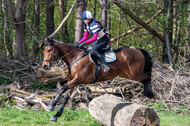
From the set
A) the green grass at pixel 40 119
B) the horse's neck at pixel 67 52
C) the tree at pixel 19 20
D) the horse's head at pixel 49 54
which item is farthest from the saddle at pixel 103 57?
the tree at pixel 19 20

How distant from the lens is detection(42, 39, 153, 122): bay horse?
21.8 ft

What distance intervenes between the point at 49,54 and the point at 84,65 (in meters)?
1.06

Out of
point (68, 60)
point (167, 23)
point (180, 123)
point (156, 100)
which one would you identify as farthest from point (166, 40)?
point (68, 60)

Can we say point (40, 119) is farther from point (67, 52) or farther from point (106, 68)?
point (106, 68)

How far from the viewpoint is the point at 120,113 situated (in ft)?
20.7

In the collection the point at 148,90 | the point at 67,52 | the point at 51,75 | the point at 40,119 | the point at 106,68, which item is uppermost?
the point at 67,52

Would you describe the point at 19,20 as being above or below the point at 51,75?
above

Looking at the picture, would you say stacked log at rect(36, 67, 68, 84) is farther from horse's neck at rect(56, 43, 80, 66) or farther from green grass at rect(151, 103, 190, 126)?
horse's neck at rect(56, 43, 80, 66)

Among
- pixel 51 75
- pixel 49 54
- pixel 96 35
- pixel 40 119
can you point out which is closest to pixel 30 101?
pixel 51 75

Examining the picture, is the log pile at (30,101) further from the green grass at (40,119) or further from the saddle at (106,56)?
the saddle at (106,56)

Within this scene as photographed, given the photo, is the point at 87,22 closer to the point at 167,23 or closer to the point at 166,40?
the point at 167,23

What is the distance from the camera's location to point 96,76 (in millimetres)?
7156

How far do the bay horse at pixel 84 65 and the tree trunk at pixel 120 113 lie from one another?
78cm

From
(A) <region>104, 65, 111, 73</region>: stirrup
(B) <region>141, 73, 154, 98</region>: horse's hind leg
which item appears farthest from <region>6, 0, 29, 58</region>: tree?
(B) <region>141, 73, 154, 98</region>: horse's hind leg
